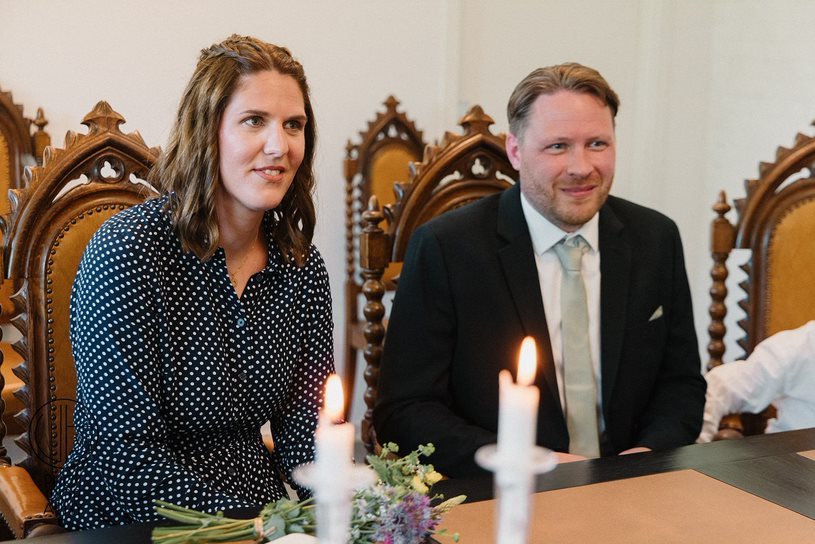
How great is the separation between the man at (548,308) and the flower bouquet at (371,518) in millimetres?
936

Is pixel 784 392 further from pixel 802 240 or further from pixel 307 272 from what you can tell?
pixel 307 272

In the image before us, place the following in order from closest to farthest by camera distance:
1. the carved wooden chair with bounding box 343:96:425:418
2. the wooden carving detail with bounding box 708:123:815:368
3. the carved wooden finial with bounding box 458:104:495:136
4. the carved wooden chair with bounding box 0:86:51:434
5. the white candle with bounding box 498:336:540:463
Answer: the white candle with bounding box 498:336:540:463 < the carved wooden finial with bounding box 458:104:495:136 < the wooden carving detail with bounding box 708:123:815:368 < the carved wooden chair with bounding box 0:86:51:434 < the carved wooden chair with bounding box 343:96:425:418

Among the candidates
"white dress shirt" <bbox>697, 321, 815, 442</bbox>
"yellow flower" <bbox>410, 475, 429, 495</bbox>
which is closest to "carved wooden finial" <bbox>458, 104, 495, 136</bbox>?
"white dress shirt" <bbox>697, 321, 815, 442</bbox>

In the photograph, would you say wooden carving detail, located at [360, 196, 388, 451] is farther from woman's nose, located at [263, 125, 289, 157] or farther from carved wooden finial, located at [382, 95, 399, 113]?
carved wooden finial, located at [382, 95, 399, 113]

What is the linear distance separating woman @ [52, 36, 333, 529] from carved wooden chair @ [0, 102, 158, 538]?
5.1 inches

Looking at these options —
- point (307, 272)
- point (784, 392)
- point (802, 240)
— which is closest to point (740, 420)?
point (784, 392)

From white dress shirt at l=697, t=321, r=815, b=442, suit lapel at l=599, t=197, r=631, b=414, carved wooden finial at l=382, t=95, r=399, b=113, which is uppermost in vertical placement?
carved wooden finial at l=382, t=95, r=399, b=113

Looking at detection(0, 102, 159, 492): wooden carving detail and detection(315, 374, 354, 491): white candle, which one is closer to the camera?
detection(315, 374, 354, 491): white candle

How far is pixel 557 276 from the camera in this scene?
211 centimetres

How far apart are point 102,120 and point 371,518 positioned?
1.16 metres

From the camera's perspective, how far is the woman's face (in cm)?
166

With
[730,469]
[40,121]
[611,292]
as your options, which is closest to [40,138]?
[40,121]

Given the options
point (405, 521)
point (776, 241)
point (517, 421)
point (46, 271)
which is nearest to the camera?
point (517, 421)

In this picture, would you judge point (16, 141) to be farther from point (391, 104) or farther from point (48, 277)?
point (48, 277)
